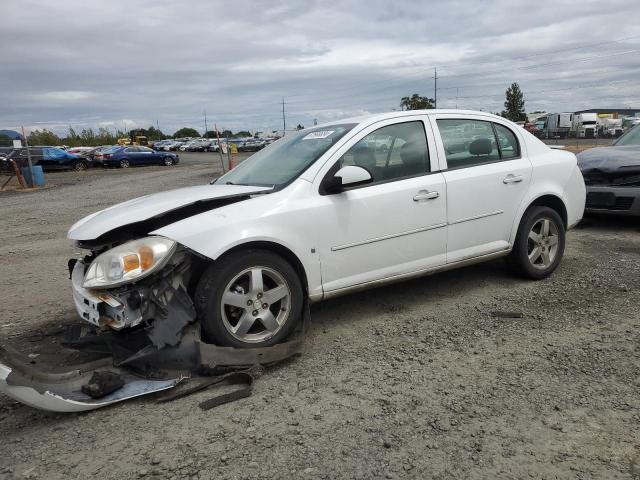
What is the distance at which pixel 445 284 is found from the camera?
5.42m

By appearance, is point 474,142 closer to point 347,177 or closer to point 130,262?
point 347,177

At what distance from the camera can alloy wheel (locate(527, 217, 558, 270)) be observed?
530cm

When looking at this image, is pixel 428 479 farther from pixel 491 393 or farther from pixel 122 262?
pixel 122 262

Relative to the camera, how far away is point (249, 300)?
145 inches

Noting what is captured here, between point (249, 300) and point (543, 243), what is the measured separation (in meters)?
3.18

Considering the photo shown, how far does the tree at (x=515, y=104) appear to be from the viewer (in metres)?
87.4

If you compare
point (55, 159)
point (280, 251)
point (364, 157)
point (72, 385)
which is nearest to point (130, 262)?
→ point (72, 385)

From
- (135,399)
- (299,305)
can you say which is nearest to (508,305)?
(299,305)

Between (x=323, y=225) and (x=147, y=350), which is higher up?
(x=323, y=225)

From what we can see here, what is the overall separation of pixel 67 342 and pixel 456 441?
2.68m

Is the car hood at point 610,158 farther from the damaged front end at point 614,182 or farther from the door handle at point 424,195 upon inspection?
the door handle at point 424,195

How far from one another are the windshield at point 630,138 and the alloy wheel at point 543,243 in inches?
177

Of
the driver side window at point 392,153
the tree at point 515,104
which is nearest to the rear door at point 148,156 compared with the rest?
the driver side window at point 392,153

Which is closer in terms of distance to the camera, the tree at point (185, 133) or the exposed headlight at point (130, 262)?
the exposed headlight at point (130, 262)
